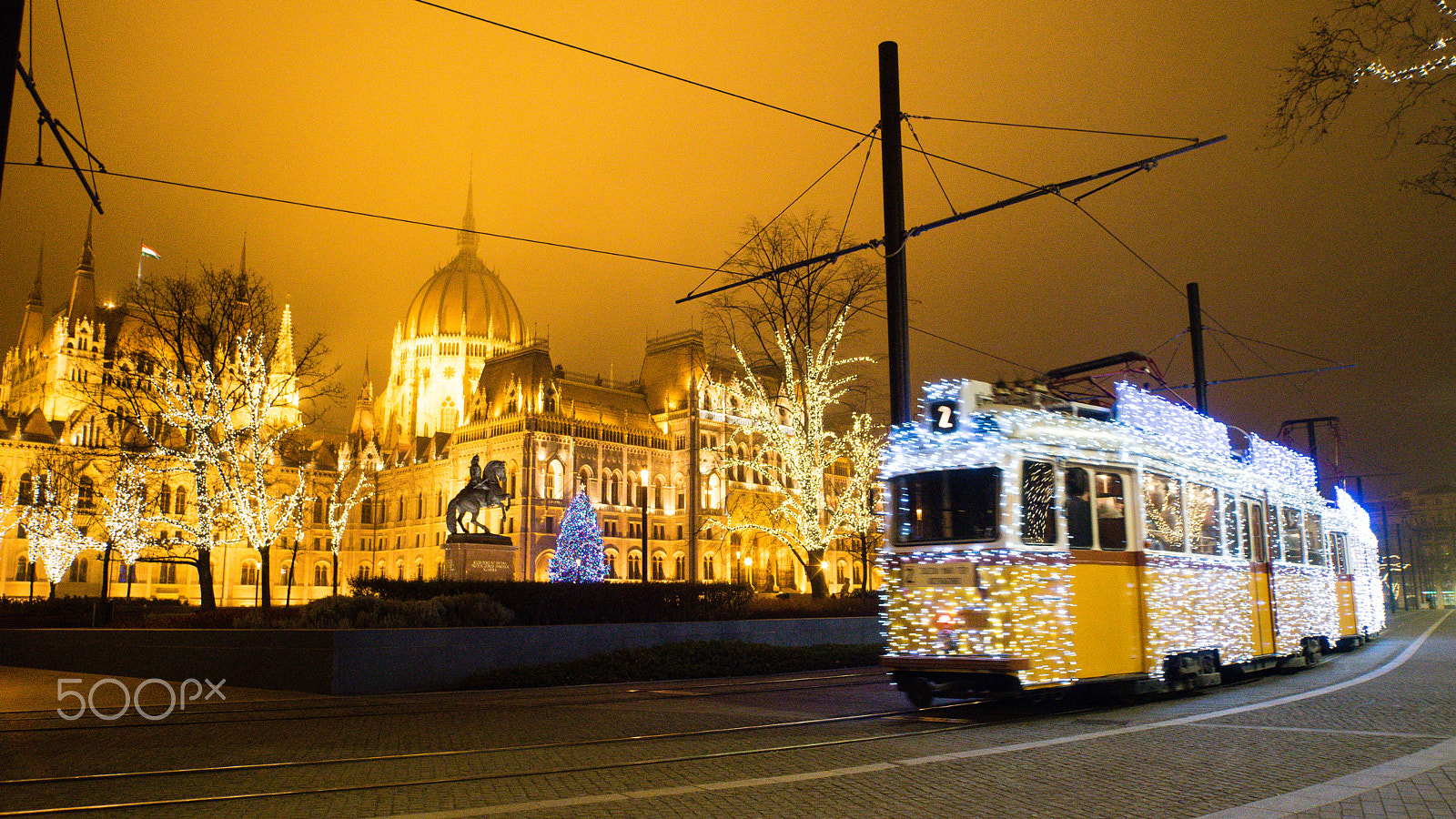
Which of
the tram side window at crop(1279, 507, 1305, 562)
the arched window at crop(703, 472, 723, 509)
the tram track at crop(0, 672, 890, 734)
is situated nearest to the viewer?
the tram track at crop(0, 672, 890, 734)

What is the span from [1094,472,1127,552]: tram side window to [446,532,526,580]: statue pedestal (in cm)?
1980

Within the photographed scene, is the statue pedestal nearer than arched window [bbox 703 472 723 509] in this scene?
Yes

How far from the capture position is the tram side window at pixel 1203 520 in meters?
12.9

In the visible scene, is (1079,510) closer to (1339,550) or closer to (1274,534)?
(1274,534)

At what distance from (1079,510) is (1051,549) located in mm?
774

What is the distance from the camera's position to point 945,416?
11.3 metres

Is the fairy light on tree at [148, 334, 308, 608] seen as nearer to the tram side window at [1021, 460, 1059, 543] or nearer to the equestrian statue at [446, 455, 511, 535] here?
the equestrian statue at [446, 455, 511, 535]

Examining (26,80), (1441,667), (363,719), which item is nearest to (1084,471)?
(363,719)

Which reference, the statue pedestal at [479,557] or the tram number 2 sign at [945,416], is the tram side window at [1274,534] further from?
the statue pedestal at [479,557]

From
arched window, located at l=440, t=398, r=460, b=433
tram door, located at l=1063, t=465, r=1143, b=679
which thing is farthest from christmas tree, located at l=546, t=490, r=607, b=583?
arched window, located at l=440, t=398, r=460, b=433

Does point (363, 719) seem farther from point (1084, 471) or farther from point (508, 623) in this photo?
point (1084, 471)

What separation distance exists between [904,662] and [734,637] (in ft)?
34.9

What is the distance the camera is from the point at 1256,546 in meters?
15.1

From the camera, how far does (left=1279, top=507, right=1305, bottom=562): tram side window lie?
16594 millimetres
